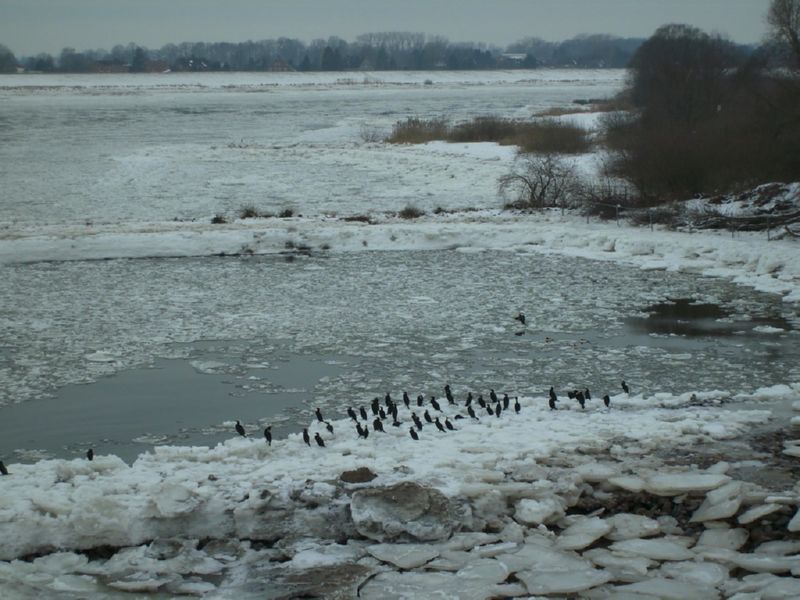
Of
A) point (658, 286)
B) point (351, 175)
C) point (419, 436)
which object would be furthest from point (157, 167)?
point (419, 436)

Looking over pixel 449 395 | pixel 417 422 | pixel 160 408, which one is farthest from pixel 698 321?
pixel 160 408

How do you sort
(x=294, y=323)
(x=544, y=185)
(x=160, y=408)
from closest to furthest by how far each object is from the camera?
(x=160, y=408)
(x=294, y=323)
(x=544, y=185)

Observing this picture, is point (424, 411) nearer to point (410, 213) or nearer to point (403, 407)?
point (403, 407)

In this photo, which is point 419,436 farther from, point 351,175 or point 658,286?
point 351,175

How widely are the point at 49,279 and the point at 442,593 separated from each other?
1478cm

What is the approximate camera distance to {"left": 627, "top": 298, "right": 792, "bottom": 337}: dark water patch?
15.1m

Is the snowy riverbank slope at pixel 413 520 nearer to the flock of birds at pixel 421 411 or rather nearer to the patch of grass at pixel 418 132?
the flock of birds at pixel 421 411

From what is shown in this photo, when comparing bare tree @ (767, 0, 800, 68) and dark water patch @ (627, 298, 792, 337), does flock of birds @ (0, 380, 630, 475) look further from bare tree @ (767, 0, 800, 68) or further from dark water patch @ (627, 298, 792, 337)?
bare tree @ (767, 0, 800, 68)

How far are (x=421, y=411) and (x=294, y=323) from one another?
16.8 ft

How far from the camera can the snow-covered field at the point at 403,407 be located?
7750mm

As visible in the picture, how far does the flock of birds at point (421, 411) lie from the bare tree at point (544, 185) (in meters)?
16.7

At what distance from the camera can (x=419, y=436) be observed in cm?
1031

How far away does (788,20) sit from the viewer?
27.6 meters

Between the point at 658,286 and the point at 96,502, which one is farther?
the point at 658,286
